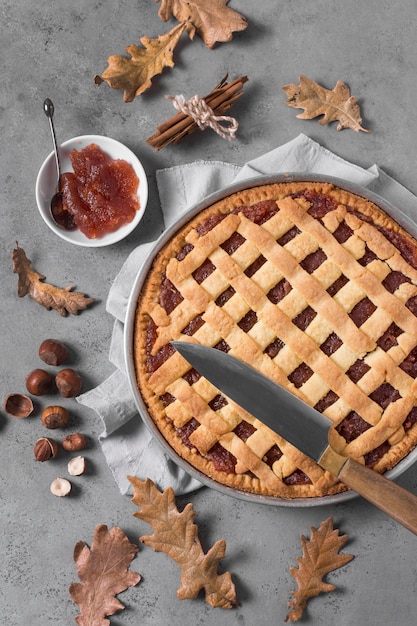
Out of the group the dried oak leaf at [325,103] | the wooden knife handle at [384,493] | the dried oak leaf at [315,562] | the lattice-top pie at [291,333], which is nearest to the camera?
the wooden knife handle at [384,493]

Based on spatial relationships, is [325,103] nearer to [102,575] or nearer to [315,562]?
[315,562]

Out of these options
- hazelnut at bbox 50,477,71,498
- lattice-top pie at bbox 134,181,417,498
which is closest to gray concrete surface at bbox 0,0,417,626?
hazelnut at bbox 50,477,71,498

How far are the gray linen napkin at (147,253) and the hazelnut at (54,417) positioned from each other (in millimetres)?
89

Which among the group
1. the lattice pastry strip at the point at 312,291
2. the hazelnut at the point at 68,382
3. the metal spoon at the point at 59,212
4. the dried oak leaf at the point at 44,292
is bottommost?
the hazelnut at the point at 68,382

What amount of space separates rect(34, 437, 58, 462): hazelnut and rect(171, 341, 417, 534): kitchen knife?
71 cm

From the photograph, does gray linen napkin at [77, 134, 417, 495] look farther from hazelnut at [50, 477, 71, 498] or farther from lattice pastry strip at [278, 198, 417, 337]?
lattice pastry strip at [278, 198, 417, 337]

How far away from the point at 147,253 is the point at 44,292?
0.43 metres

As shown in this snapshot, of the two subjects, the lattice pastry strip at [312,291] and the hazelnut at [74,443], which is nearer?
the lattice pastry strip at [312,291]

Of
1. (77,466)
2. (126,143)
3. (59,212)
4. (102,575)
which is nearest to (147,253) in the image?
(59,212)

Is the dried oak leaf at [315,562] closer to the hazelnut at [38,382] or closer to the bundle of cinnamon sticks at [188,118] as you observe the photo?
the hazelnut at [38,382]

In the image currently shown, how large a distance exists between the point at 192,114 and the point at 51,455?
1364mm

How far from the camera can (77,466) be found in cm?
242

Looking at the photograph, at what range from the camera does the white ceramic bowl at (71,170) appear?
92.4 inches

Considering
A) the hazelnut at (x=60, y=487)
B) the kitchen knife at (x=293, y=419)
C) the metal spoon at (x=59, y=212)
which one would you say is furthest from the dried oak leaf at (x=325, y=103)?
the hazelnut at (x=60, y=487)
